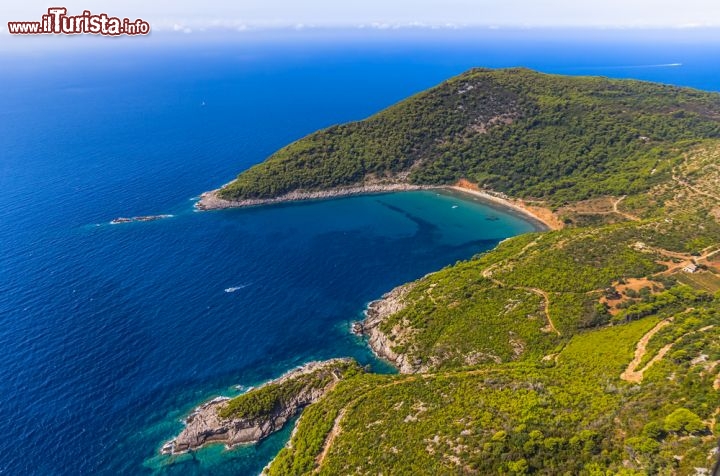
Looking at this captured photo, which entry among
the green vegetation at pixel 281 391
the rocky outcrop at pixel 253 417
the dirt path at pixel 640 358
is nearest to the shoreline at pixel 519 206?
the dirt path at pixel 640 358

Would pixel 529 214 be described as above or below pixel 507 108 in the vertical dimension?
below

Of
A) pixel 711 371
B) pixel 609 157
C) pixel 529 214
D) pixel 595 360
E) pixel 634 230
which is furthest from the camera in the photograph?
pixel 609 157

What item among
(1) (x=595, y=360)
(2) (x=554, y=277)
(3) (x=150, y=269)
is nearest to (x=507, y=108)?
(2) (x=554, y=277)

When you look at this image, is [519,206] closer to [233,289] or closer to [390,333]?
[390,333]

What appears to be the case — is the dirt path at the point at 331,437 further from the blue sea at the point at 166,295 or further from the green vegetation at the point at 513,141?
the green vegetation at the point at 513,141

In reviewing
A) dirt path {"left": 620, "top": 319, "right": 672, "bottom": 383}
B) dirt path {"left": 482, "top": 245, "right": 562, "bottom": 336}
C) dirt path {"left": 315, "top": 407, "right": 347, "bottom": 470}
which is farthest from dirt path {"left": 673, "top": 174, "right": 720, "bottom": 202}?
dirt path {"left": 315, "top": 407, "right": 347, "bottom": 470}

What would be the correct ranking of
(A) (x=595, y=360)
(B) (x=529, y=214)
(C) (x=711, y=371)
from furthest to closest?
(B) (x=529, y=214), (A) (x=595, y=360), (C) (x=711, y=371)

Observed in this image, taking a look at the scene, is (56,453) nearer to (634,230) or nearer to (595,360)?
(595,360)
